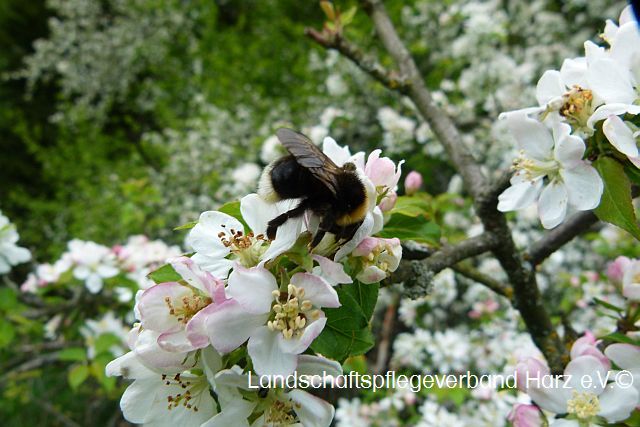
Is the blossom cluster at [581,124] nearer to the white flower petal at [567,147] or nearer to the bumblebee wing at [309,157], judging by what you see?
the white flower petal at [567,147]

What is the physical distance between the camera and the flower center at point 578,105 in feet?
2.64

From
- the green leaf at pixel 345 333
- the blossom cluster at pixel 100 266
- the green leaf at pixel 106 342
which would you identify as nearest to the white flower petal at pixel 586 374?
the green leaf at pixel 345 333

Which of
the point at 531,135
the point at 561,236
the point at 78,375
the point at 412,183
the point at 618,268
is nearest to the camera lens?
the point at 531,135

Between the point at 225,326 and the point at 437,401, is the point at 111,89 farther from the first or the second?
the point at 225,326

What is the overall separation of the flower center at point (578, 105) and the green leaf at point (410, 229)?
0.33 meters

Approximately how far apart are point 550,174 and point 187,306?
649 millimetres

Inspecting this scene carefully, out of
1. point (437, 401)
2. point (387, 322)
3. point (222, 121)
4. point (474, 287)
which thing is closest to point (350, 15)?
point (437, 401)

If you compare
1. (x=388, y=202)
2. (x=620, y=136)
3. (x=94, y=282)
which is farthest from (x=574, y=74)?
(x=94, y=282)

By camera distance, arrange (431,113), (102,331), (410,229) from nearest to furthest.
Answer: (410,229)
(431,113)
(102,331)

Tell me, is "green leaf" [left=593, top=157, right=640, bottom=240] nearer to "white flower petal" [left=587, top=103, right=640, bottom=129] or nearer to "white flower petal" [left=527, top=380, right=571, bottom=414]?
"white flower petal" [left=587, top=103, right=640, bottom=129]

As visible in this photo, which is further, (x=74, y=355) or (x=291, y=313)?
(x=74, y=355)

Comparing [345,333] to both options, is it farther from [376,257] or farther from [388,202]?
[388,202]

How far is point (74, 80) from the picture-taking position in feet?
24.9

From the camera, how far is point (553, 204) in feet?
2.92
